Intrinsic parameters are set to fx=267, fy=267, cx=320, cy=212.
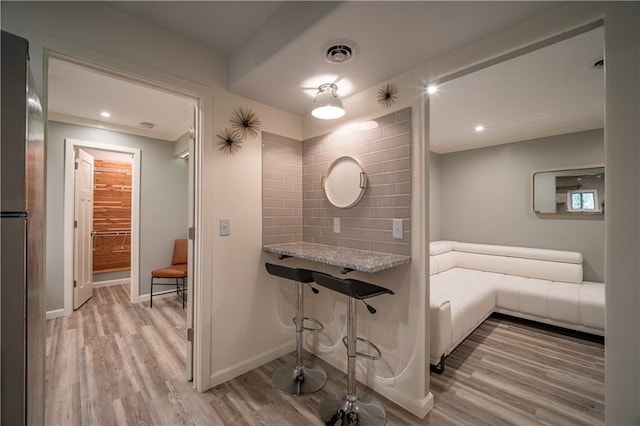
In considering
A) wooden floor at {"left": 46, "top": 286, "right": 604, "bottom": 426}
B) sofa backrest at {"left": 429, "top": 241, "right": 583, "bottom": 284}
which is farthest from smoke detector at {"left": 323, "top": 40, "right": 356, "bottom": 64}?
sofa backrest at {"left": 429, "top": 241, "right": 583, "bottom": 284}

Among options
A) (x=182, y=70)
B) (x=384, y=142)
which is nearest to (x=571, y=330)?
(x=384, y=142)

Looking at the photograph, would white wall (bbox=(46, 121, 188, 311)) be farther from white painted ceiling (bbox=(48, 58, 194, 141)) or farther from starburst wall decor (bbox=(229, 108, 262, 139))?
starburst wall decor (bbox=(229, 108, 262, 139))

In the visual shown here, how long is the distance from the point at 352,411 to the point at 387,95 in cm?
202

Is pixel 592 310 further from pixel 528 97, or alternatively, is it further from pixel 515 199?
pixel 528 97

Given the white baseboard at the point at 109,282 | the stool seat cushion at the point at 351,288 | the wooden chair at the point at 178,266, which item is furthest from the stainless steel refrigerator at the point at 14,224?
the white baseboard at the point at 109,282

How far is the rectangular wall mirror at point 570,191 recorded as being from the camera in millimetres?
3229

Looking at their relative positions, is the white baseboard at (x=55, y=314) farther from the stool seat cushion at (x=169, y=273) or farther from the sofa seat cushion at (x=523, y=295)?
the sofa seat cushion at (x=523, y=295)

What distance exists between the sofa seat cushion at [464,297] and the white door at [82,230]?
4166 millimetres

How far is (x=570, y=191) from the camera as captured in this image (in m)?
3.40

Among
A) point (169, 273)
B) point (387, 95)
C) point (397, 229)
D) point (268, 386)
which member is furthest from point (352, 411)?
point (169, 273)

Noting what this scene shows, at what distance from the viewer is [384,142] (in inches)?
72.2

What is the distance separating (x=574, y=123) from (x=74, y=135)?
6116 mm

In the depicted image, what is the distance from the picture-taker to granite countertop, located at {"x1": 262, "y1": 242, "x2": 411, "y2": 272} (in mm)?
1499

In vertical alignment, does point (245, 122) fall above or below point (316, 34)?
below
